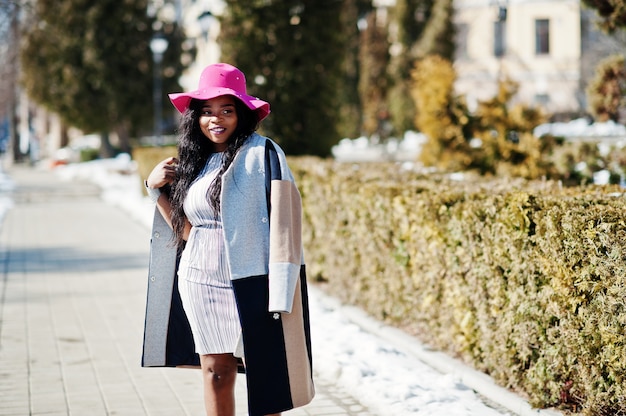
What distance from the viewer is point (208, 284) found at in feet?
13.7

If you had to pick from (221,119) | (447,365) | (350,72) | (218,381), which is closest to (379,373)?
(447,365)

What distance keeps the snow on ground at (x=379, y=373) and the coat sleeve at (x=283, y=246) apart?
1853mm

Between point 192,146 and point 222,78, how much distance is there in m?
0.34

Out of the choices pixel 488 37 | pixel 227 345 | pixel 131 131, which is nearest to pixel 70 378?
pixel 227 345

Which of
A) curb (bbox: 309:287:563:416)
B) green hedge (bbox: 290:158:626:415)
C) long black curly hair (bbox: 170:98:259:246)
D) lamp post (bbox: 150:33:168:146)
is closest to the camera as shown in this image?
long black curly hair (bbox: 170:98:259:246)

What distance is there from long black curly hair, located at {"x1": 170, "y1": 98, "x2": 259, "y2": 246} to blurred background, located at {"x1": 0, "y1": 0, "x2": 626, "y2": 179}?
114 inches

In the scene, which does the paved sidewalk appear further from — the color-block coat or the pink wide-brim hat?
the pink wide-brim hat

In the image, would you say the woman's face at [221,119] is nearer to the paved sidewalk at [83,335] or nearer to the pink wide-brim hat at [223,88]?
the pink wide-brim hat at [223,88]

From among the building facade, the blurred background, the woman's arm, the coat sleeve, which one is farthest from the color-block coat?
the building facade

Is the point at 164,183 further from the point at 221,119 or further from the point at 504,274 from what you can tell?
the point at 504,274

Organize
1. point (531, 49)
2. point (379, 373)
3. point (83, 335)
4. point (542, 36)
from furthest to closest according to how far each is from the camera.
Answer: point (531, 49), point (542, 36), point (83, 335), point (379, 373)

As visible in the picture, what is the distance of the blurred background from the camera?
47.7ft

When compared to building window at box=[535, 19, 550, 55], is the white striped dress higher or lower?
lower

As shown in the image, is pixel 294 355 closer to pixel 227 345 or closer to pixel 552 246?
pixel 227 345
